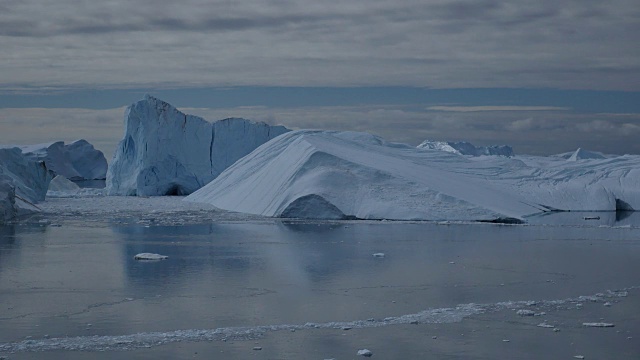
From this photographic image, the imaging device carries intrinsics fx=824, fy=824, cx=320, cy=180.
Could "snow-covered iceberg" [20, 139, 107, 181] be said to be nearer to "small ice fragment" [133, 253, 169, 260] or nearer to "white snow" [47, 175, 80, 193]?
"white snow" [47, 175, 80, 193]

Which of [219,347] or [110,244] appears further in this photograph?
[110,244]

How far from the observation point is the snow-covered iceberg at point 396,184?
14.3m

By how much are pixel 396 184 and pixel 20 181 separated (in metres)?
8.52

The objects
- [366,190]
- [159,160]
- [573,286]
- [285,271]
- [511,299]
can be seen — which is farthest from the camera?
[159,160]

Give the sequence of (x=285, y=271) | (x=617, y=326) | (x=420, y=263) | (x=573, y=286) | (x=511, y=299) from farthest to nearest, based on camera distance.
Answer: (x=420, y=263), (x=285, y=271), (x=573, y=286), (x=511, y=299), (x=617, y=326)

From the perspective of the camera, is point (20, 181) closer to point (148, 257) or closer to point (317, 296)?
point (148, 257)

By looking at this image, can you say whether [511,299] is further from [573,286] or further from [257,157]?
[257,157]

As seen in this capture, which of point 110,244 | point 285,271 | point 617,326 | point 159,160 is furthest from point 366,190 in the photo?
point 159,160

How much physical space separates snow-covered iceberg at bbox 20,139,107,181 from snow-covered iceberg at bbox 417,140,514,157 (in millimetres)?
16949

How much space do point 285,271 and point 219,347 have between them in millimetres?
3054

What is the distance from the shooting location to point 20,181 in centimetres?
1788

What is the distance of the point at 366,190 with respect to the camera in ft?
47.6

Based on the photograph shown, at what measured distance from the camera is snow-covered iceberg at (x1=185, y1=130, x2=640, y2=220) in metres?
14.3

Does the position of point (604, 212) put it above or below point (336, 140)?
below
